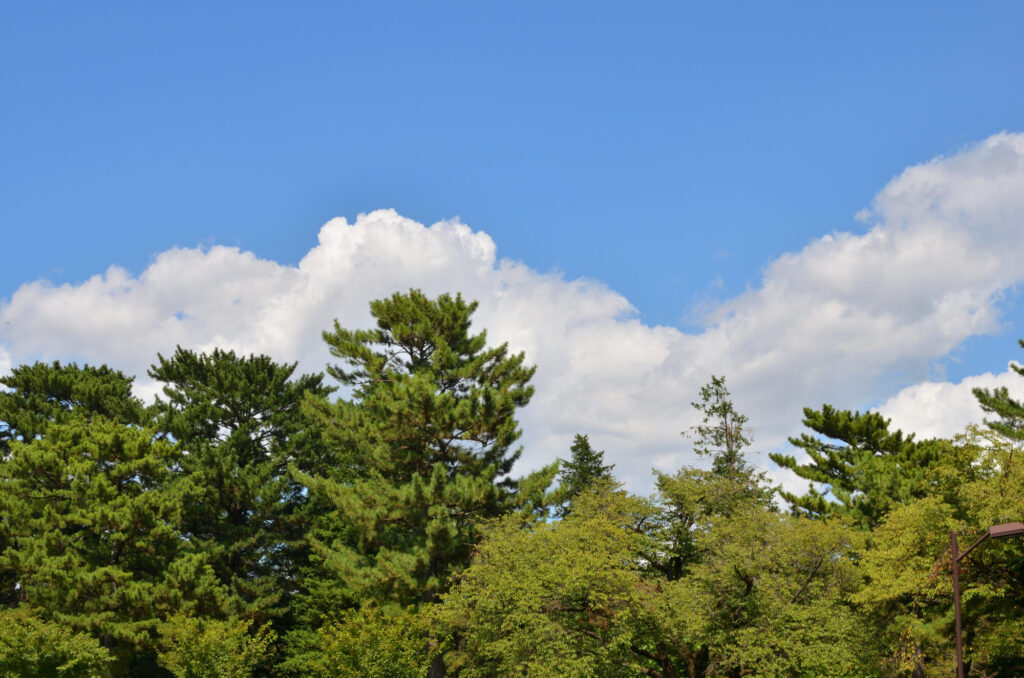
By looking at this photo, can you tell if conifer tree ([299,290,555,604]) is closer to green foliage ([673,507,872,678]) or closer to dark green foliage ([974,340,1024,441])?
green foliage ([673,507,872,678])

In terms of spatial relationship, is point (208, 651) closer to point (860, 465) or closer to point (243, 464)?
→ point (243, 464)

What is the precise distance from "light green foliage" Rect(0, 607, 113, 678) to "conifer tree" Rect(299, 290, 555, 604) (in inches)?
445

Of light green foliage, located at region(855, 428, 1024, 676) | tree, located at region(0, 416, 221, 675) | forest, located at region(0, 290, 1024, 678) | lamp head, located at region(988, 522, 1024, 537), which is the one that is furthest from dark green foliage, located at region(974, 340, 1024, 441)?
tree, located at region(0, 416, 221, 675)

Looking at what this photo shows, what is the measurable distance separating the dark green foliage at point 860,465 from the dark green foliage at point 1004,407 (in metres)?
3.53

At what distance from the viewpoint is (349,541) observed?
1891 inches

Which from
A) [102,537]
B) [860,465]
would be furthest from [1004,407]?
[102,537]

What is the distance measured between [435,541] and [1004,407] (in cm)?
3215

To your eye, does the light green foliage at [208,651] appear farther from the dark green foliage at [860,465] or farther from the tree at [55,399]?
the dark green foliage at [860,465]

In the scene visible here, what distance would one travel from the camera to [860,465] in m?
46.6

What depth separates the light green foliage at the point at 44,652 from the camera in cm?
3139

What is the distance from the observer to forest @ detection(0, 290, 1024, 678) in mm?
30812

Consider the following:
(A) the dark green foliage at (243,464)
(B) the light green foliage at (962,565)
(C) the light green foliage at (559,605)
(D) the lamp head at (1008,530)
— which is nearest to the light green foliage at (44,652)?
(A) the dark green foliage at (243,464)

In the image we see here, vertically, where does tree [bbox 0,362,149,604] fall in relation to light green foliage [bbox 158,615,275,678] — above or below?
above

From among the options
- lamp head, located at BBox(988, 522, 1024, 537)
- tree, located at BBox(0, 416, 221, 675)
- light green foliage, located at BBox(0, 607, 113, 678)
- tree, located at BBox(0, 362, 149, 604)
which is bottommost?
light green foliage, located at BBox(0, 607, 113, 678)
